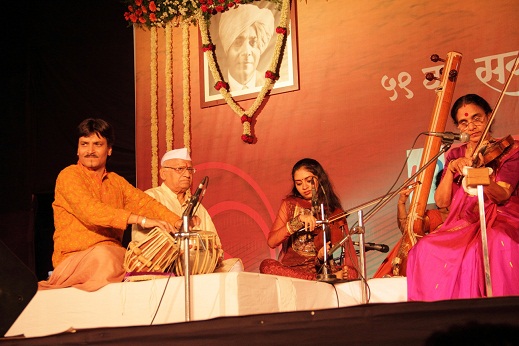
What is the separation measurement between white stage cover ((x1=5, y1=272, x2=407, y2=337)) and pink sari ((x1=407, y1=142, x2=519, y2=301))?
15.9 inches

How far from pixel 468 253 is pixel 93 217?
2354mm

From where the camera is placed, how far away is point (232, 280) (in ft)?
13.1

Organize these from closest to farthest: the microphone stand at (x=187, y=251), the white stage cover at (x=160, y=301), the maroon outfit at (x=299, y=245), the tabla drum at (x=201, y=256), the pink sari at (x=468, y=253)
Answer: the microphone stand at (x=187, y=251) → the white stage cover at (x=160, y=301) → the pink sari at (x=468, y=253) → the tabla drum at (x=201, y=256) → the maroon outfit at (x=299, y=245)

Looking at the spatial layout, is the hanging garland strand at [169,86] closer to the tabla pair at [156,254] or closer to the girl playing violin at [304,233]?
the girl playing violin at [304,233]

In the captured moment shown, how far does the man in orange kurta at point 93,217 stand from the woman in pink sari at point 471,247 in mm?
1593

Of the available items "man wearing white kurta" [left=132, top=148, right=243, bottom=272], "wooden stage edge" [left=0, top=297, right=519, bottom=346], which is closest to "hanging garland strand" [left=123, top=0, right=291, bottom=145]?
"man wearing white kurta" [left=132, top=148, right=243, bottom=272]

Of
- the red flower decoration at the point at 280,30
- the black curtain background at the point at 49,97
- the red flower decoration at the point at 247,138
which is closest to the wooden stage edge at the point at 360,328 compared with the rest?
the red flower decoration at the point at 247,138

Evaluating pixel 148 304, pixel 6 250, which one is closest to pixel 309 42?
pixel 148 304

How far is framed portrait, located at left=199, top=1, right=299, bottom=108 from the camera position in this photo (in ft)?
22.5

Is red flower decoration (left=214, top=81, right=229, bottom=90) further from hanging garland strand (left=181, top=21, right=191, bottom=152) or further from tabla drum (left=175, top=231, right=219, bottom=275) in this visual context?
tabla drum (left=175, top=231, right=219, bottom=275)

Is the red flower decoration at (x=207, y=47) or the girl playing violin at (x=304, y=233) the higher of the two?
the red flower decoration at (x=207, y=47)

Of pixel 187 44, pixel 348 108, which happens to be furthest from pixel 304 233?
pixel 187 44

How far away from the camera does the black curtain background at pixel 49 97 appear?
25.2 feet

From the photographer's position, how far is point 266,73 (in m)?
6.83
